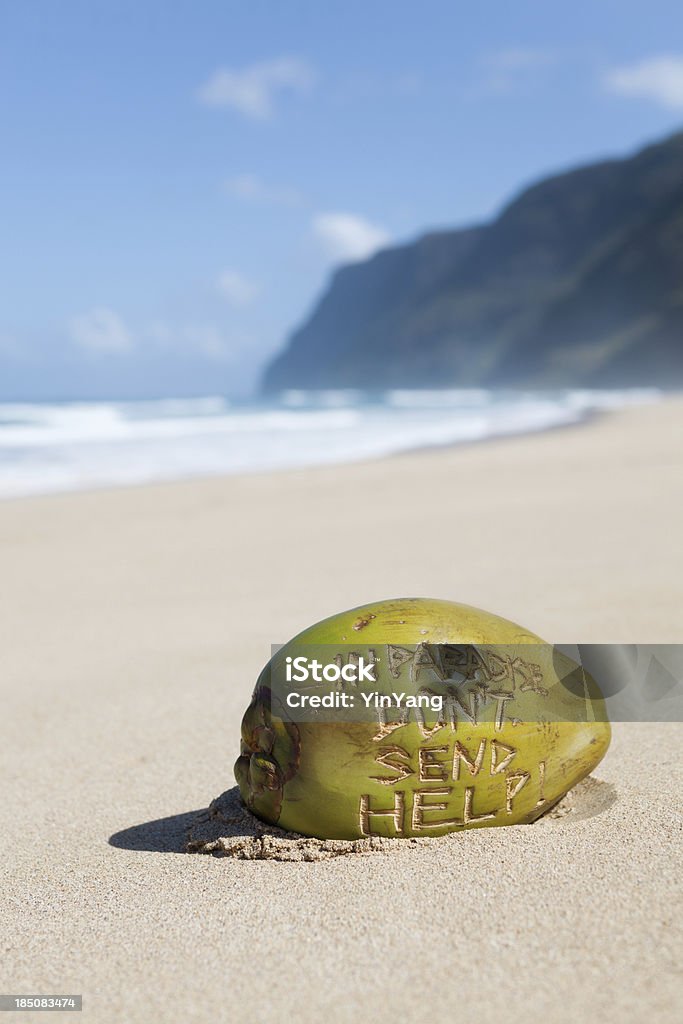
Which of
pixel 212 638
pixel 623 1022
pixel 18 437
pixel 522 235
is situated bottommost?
pixel 623 1022

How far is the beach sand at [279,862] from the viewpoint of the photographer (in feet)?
4.22

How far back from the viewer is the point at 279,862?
1.71 meters

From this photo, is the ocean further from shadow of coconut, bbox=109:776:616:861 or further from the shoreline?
shadow of coconut, bbox=109:776:616:861

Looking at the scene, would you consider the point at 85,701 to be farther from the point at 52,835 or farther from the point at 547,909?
the point at 547,909

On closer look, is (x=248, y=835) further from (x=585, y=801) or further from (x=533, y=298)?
(x=533, y=298)

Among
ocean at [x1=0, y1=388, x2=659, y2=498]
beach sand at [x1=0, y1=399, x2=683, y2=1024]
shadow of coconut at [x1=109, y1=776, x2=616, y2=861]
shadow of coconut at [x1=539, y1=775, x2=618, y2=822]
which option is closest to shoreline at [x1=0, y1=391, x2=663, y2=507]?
ocean at [x1=0, y1=388, x2=659, y2=498]

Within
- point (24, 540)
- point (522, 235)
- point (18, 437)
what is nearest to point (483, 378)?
point (522, 235)

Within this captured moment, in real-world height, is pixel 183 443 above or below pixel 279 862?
above

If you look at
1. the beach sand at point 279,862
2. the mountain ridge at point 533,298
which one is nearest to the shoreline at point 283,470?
the beach sand at point 279,862

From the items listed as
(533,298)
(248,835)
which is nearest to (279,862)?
(248,835)

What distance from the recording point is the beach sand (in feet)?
4.22

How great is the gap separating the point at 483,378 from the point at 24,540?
84.7 meters

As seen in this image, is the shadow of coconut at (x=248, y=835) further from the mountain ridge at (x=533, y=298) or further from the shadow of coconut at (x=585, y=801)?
the mountain ridge at (x=533, y=298)

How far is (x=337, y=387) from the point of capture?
378ft
